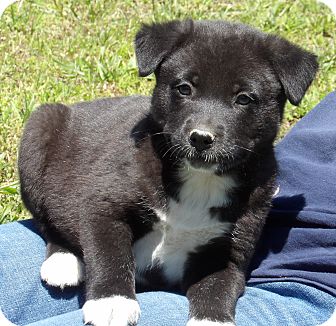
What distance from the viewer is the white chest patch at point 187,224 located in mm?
3631

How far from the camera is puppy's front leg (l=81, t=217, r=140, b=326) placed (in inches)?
130

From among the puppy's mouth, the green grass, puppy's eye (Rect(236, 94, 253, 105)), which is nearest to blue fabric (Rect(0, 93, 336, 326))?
the puppy's mouth

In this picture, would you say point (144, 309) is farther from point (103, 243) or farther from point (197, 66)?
point (197, 66)

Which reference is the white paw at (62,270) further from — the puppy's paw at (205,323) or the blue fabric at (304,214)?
the blue fabric at (304,214)

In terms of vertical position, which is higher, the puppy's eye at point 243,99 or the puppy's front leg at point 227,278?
the puppy's eye at point 243,99

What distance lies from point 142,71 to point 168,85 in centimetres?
15

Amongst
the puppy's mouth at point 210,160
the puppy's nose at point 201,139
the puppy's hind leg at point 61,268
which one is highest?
the puppy's nose at point 201,139

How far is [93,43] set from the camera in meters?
6.38

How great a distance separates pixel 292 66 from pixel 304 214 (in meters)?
0.78

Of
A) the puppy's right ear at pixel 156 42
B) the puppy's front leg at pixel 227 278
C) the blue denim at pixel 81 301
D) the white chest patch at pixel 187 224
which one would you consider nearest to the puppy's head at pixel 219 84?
the puppy's right ear at pixel 156 42

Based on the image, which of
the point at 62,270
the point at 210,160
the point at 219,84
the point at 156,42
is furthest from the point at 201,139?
the point at 62,270

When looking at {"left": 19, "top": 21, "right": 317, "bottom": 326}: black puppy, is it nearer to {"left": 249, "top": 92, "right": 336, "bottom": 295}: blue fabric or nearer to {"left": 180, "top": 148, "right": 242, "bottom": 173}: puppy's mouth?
{"left": 180, "top": 148, "right": 242, "bottom": 173}: puppy's mouth

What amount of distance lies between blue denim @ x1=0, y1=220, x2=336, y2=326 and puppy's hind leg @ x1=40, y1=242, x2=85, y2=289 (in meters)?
0.06

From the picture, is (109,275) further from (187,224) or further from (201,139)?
(201,139)
